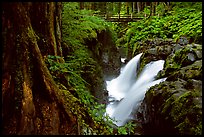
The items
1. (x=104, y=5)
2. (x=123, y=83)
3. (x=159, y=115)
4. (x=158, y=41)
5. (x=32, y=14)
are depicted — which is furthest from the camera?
(x=104, y=5)

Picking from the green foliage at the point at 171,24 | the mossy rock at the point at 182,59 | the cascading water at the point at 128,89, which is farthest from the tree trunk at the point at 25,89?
the green foliage at the point at 171,24

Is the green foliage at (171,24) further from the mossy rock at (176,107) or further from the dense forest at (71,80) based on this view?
the mossy rock at (176,107)

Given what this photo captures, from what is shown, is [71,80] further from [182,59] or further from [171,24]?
[171,24]

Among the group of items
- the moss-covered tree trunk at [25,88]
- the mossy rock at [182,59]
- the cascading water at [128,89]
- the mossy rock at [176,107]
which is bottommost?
the cascading water at [128,89]

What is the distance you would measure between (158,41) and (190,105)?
30.0 ft

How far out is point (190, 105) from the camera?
6449 mm

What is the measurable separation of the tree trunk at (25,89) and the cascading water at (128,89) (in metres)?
4.20

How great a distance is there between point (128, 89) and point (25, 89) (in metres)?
10.0

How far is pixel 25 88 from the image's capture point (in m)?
3.33

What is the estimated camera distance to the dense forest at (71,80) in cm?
322

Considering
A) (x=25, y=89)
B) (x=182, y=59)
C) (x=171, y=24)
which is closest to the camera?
(x=25, y=89)

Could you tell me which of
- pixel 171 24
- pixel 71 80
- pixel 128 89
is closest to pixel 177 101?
pixel 71 80

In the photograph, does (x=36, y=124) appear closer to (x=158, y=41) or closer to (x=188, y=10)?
(x=158, y=41)

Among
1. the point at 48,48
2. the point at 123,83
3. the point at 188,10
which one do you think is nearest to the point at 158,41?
the point at 123,83
